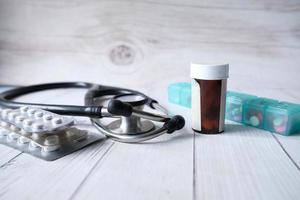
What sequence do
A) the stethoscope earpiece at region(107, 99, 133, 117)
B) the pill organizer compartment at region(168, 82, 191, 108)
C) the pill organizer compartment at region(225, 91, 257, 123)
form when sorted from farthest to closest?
the pill organizer compartment at region(168, 82, 191, 108)
the pill organizer compartment at region(225, 91, 257, 123)
the stethoscope earpiece at region(107, 99, 133, 117)

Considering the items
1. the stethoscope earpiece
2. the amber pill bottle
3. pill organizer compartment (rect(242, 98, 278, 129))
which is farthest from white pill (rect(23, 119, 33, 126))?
pill organizer compartment (rect(242, 98, 278, 129))

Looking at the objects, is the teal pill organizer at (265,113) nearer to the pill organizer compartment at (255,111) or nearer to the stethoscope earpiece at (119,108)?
the pill organizer compartment at (255,111)

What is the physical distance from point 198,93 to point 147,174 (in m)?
0.18

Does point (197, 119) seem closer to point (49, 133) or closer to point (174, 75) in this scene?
point (49, 133)

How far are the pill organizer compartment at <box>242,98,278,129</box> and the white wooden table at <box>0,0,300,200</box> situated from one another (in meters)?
0.02

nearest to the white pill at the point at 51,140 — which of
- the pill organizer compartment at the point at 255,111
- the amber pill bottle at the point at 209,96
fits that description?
the amber pill bottle at the point at 209,96

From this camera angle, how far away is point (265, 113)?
479mm

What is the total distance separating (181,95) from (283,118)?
0.24m

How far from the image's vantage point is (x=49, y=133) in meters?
0.41

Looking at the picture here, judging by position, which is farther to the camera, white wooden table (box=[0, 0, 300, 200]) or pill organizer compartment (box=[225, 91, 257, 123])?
pill organizer compartment (box=[225, 91, 257, 123])

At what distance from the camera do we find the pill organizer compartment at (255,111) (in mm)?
484

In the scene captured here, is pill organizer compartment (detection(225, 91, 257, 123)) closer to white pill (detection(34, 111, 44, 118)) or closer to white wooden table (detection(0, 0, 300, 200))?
white wooden table (detection(0, 0, 300, 200))

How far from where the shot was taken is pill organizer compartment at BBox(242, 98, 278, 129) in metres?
0.48

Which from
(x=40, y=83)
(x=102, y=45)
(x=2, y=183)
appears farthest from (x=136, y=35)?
(x=2, y=183)
